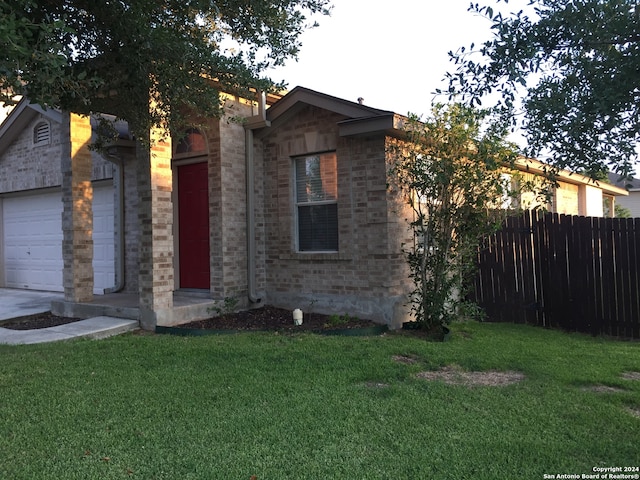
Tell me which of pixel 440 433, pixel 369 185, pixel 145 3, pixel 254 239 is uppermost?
pixel 145 3

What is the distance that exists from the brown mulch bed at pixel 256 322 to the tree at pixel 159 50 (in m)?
3.18

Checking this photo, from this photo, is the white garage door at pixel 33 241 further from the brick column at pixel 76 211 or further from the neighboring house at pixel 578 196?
the neighboring house at pixel 578 196

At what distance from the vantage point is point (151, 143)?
761 cm

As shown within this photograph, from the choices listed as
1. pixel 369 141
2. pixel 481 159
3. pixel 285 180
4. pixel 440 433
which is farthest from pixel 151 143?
pixel 440 433

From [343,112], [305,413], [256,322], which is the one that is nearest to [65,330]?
[256,322]

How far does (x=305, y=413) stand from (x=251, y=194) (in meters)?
5.72

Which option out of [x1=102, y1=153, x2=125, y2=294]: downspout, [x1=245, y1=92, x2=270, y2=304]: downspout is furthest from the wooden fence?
[x1=102, y1=153, x2=125, y2=294]: downspout

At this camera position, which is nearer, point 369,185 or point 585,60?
point 585,60

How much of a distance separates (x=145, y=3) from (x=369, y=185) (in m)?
4.15

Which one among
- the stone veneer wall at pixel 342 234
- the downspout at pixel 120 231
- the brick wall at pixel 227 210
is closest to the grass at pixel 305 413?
the stone veneer wall at pixel 342 234

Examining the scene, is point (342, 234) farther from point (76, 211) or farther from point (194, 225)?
point (76, 211)

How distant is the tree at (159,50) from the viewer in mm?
5359

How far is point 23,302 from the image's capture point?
10.6m

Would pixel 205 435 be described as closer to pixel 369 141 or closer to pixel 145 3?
pixel 145 3
